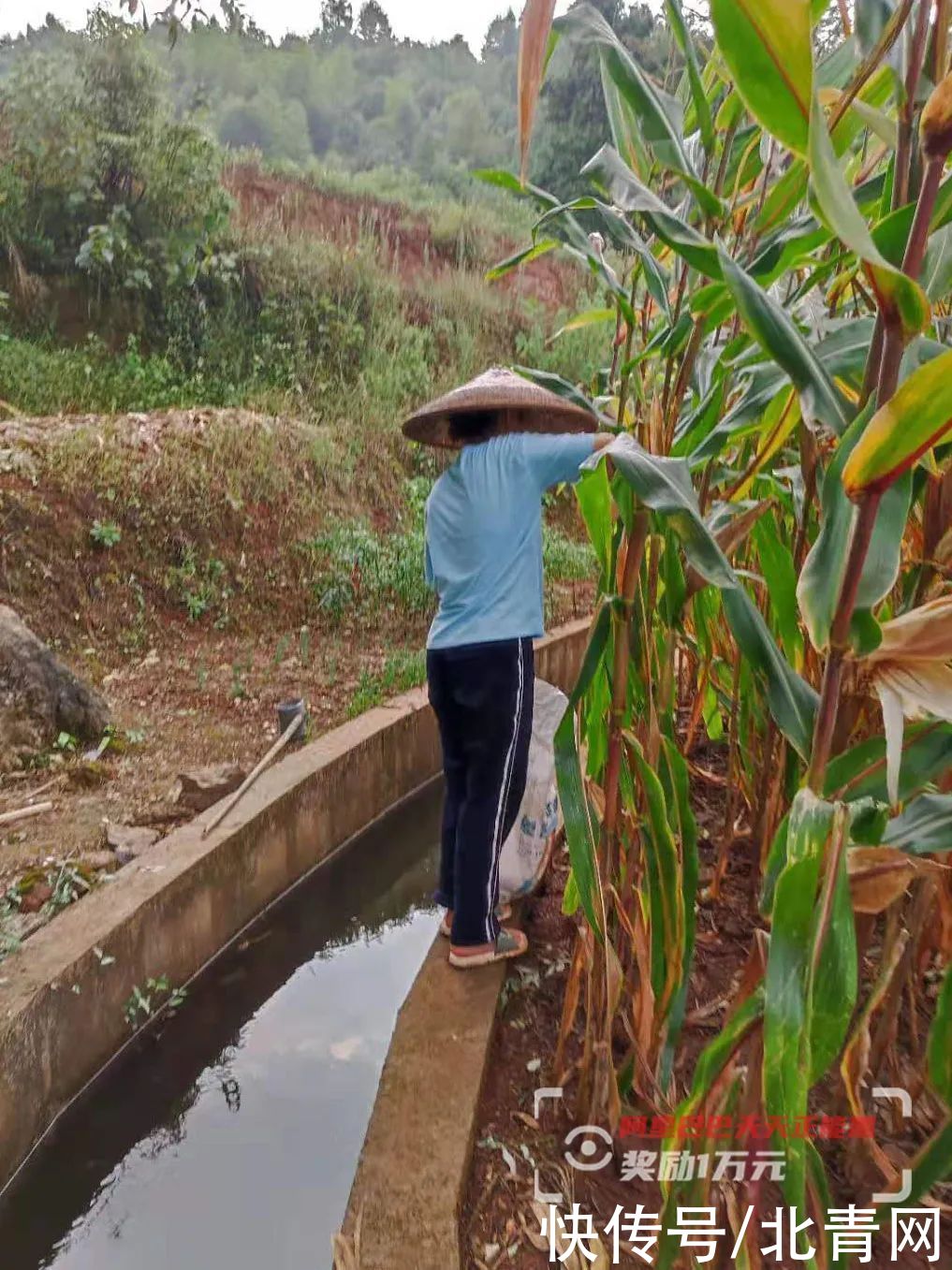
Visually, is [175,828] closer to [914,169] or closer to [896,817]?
[896,817]

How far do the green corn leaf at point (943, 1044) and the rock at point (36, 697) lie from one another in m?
2.65

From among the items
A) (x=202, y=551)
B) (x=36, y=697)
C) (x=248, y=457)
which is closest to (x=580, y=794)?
(x=36, y=697)

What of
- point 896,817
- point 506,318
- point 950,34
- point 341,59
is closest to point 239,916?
point 896,817

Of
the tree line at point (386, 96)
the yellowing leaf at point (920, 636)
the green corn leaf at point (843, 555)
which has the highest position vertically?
the tree line at point (386, 96)

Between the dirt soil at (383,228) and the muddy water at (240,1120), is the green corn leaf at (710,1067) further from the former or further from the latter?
the dirt soil at (383,228)

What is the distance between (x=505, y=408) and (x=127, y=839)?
5.02 ft

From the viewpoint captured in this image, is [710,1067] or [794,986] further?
[710,1067]

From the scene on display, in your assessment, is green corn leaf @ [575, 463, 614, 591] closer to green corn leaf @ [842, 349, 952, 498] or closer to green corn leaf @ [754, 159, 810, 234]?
green corn leaf @ [754, 159, 810, 234]

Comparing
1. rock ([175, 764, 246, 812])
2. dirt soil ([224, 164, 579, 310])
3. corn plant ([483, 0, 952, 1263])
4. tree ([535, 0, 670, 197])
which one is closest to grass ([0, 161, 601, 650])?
dirt soil ([224, 164, 579, 310])

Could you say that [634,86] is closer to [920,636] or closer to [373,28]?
[920,636]

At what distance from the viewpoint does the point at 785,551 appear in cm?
124

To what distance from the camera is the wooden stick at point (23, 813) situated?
2373 mm

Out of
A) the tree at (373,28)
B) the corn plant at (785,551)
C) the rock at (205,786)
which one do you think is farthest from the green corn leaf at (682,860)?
the tree at (373,28)

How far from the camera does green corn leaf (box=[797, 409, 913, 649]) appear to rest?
749 mm
